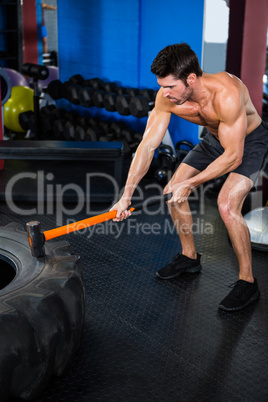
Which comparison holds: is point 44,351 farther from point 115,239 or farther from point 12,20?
point 12,20

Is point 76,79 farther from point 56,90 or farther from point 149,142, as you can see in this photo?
point 149,142

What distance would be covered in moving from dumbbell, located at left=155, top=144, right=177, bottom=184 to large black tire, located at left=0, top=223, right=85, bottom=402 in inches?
82.3

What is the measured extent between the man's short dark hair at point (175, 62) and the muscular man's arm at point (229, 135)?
19 cm

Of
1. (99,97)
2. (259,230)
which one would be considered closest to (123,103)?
(99,97)

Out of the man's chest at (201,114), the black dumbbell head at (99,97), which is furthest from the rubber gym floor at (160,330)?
the black dumbbell head at (99,97)

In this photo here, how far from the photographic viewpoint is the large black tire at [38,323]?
128cm

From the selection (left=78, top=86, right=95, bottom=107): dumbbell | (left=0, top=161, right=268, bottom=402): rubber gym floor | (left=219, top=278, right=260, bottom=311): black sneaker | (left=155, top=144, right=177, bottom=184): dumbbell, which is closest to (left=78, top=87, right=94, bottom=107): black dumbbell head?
(left=78, top=86, right=95, bottom=107): dumbbell

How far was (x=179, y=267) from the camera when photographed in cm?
229

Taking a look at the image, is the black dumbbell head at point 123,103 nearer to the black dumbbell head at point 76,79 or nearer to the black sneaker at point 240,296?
the black dumbbell head at point 76,79

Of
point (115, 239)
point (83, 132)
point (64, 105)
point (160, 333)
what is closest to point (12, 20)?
point (64, 105)

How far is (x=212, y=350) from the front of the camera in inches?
67.6

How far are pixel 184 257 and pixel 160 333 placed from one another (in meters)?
0.57

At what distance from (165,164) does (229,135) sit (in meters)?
1.84

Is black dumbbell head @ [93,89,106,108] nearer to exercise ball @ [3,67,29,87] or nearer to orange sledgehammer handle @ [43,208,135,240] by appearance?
exercise ball @ [3,67,29,87]
